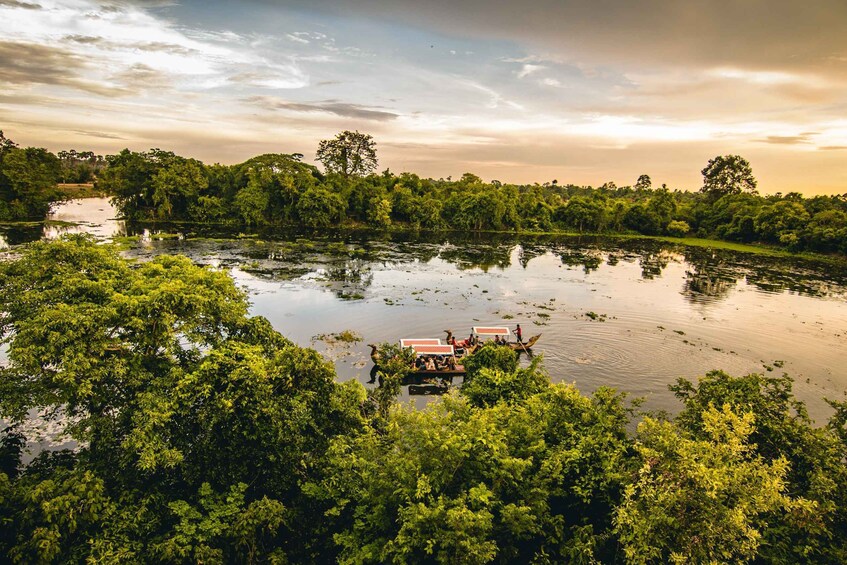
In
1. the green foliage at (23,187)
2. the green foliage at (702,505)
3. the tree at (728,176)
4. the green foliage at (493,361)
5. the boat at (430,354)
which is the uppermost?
the tree at (728,176)

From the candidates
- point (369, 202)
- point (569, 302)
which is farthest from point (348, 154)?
point (569, 302)

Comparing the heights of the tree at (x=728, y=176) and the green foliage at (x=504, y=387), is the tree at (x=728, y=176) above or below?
above

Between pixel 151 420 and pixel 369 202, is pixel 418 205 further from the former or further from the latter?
pixel 151 420

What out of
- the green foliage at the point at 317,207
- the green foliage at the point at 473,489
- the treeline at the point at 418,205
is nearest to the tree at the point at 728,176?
the treeline at the point at 418,205

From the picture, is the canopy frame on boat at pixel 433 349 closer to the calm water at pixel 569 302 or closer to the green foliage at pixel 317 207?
the calm water at pixel 569 302

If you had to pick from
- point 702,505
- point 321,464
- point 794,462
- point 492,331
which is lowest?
point 321,464

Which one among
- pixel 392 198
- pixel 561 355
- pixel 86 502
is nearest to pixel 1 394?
pixel 86 502

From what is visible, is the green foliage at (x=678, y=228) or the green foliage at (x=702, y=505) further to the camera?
the green foliage at (x=678, y=228)
